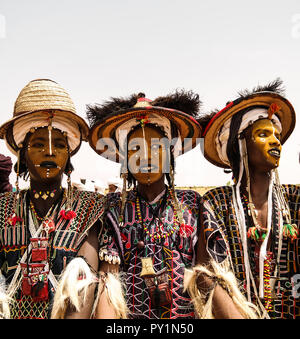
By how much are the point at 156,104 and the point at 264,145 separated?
3.58 ft

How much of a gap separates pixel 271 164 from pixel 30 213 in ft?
7.30

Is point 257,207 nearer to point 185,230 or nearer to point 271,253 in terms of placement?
point 271,253

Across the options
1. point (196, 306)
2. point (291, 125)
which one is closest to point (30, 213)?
point (196, 306)

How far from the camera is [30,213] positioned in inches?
128

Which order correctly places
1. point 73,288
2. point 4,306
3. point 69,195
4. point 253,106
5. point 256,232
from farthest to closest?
point 69,195, point 253,106, point 256,232, point 4,306, point 73,288

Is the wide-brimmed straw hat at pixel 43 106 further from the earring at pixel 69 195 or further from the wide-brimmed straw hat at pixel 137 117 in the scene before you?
the earring at pixel 69 195

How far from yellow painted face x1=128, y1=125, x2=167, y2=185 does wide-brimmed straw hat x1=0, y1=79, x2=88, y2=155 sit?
58cm

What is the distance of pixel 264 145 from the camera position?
3080 mm

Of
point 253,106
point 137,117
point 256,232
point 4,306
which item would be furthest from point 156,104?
point 4,306

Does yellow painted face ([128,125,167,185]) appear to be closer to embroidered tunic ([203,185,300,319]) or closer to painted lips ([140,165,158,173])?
painted lips ([140,165,158,173])

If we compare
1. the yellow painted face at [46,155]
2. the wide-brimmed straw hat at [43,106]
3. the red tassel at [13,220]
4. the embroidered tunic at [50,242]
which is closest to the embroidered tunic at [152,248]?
the embroidered tunic at [50,242]

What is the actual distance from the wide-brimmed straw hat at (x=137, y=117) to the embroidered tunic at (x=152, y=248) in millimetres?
701

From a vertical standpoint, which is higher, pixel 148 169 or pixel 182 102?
pixel 182 102
